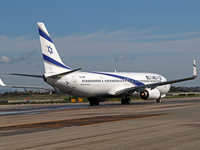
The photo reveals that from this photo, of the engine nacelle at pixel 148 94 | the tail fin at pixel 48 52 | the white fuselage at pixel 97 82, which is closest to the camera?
the tail fin at pixel 48 52

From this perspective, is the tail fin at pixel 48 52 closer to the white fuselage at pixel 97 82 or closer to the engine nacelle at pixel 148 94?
the white fuselage at pixel 97 82

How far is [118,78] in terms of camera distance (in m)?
47.8

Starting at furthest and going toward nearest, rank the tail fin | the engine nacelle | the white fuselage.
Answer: the engine nacelle → the white fuselage → the tail fin

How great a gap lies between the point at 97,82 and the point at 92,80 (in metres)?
1.02

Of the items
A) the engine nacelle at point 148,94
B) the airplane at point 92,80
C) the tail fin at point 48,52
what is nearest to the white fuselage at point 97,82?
the airplane at point 92,80

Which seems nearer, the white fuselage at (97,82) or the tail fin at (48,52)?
the tail fin at (48,52)

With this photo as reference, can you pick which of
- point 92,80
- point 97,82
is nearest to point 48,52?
point 92,80

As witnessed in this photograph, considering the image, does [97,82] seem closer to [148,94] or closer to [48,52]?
[148,94]

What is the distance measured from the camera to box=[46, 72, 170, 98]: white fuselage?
39891 millimetres

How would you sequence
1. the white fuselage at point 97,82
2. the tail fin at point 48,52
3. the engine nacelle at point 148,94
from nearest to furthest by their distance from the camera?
the tail fin at point 48,52
the white fuselage at point 97,82
the engine nacelle at point 148,94

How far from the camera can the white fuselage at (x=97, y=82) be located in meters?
39.9

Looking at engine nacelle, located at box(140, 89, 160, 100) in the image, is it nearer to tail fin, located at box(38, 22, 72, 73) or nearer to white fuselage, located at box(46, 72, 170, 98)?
white fuselage, located at box(46, 72, 170, 98)

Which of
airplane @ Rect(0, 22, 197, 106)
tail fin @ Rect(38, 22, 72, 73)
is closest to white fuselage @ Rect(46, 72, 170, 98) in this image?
airplane @ Rect(0, 22, 197, 106)

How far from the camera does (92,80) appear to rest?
43562 mm
